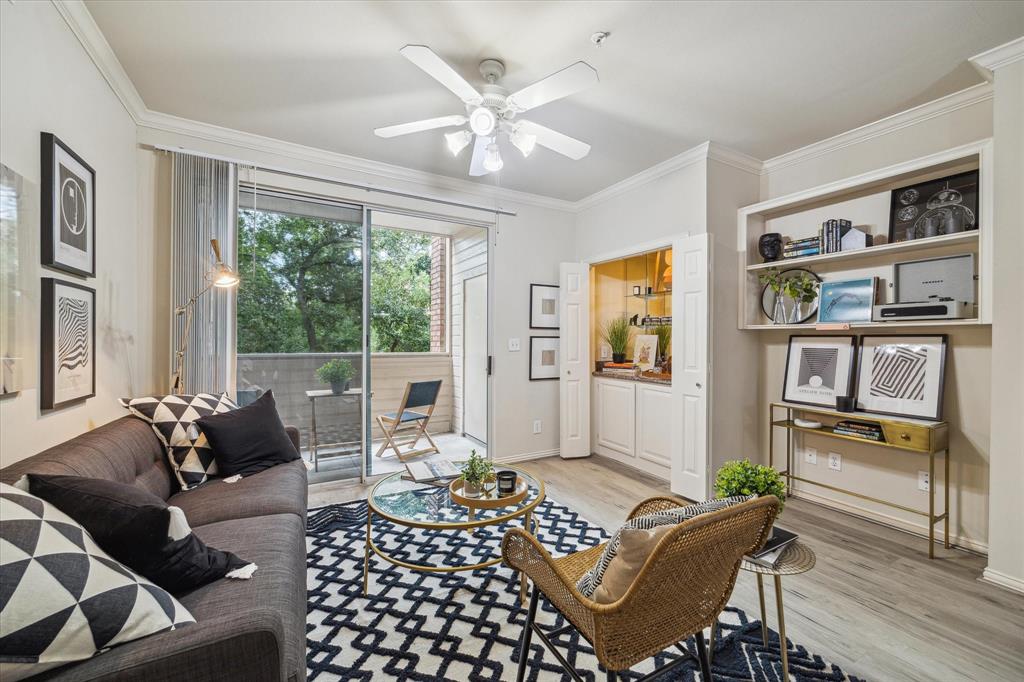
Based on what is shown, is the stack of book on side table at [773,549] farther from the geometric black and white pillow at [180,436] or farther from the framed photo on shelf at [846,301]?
the geometric black and white pillow at [180,436]

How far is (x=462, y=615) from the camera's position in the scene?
6.60ft

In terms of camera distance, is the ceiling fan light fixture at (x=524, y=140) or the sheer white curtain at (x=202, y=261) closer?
the ceiling fan light fixture at (x=524, y=140)

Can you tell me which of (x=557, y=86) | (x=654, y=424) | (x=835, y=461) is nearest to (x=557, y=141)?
(x=557, y=86)

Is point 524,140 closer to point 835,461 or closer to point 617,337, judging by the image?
point 617,337

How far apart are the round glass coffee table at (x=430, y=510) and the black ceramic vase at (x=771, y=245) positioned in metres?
2.57

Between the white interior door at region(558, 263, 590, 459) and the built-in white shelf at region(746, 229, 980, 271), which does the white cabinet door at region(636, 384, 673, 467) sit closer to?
the white interior door at region(558, 263, 590, 459)

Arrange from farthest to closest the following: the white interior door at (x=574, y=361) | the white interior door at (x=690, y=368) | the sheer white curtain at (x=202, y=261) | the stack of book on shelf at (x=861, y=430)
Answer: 1. the white interior door at (x=574, y=361)
2. the white interior door at (x=690, y=368)
3. the sheer white curtain at (x=202, y=261)
4. the stack of book on shelf at (x=861, y=430)

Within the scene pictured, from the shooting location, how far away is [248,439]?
2.43 metres

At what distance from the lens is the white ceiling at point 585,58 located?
6.76ft

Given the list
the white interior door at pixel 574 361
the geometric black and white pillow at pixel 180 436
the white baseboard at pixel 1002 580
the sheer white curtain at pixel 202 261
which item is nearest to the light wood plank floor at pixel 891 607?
the white baseboard at pixel 1002 580

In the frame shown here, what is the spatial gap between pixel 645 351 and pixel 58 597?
460cm

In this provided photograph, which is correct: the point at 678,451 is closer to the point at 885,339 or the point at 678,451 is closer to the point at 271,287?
the point at 885,339

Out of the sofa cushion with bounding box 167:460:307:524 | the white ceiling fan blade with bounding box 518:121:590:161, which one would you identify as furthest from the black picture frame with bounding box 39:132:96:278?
the white ceiling fan blade with bounding box 518:121:590:161

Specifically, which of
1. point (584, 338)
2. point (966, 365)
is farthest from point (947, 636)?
point (584, 338)
